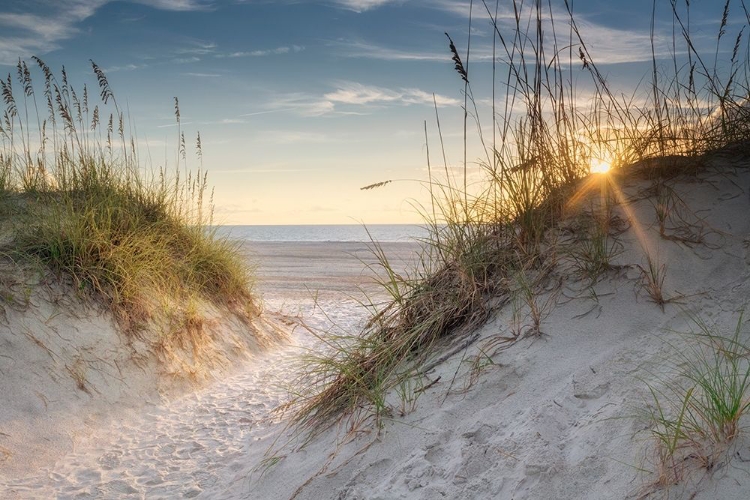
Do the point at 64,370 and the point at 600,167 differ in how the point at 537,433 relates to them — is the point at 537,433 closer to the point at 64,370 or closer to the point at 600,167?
the point at 600,167

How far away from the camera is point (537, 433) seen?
7.43 feet

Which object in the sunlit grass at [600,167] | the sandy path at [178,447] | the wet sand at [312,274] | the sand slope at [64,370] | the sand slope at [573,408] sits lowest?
the wet sand at [312,274]

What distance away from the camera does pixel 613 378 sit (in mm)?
2406

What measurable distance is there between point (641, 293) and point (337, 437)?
172cm

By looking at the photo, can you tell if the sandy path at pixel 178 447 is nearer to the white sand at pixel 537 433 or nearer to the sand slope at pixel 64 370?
the white sand at pixel 537 433

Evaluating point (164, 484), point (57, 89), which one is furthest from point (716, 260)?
point (57, 89)

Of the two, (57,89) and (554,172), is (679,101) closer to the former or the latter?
(554,172)

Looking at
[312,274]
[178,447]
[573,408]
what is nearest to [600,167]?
[573,408]

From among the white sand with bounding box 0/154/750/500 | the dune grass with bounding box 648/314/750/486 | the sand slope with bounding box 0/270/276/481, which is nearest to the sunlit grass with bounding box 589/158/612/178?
the white sand with bounding box 0/154/750/500

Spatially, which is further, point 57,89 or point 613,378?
point 57,89

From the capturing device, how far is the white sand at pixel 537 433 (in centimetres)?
206

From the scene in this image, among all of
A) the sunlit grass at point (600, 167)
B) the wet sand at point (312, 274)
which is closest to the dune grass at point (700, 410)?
the sunlit grass at point (600, 167)

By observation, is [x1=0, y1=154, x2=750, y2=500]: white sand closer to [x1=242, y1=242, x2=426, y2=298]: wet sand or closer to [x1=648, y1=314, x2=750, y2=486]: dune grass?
[x1=648, y1=314, x2=750, y2=486]: dune grass

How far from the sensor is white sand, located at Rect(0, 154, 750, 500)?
2.06 meters
